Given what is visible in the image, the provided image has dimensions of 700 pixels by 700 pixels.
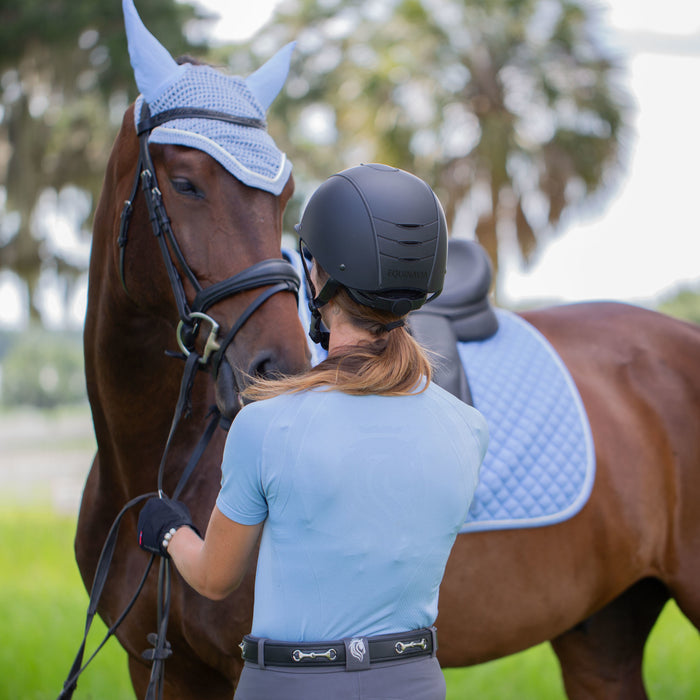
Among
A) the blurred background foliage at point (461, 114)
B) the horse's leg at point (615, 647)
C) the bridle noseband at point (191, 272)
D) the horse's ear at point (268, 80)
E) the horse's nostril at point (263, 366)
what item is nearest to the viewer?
the horse's nostril at point (263, 366)

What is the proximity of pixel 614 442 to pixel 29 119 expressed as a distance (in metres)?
10.0

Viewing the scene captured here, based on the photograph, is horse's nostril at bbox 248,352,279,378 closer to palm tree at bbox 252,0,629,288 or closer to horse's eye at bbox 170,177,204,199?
horse's eye at bbox 170,177,204,199

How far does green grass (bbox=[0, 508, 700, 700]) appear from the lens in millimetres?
5160

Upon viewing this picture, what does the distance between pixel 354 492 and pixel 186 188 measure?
122 cm

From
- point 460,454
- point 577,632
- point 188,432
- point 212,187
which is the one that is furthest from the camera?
point 577,632

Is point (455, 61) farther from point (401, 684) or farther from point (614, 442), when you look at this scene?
point (401, 684)

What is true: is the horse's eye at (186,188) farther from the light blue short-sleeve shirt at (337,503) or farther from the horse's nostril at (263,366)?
the light blue short-sleeve shirt at (337,503)

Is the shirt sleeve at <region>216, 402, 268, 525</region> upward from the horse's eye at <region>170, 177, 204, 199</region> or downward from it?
downward

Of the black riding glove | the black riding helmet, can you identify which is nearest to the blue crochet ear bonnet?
the black riding helmet

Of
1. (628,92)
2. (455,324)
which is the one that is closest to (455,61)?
(628,92)

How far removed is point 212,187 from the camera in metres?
2.23

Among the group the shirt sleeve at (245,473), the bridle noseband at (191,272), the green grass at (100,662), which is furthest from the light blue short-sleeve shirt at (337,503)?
the green grass at (100,662)

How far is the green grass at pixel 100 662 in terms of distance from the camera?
203 inches

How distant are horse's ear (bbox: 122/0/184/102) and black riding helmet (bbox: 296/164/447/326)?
3.25 feet
